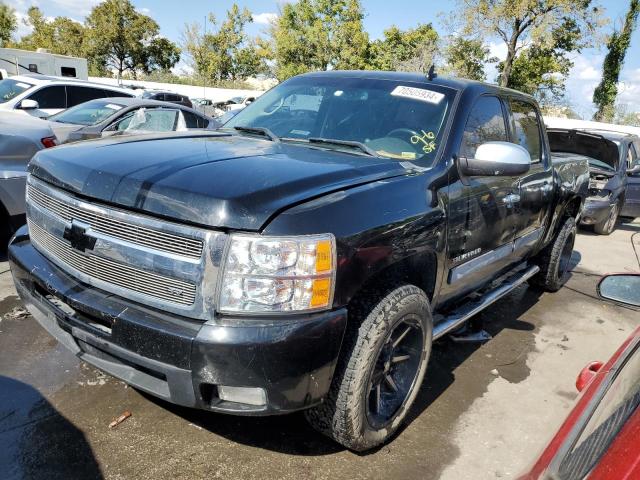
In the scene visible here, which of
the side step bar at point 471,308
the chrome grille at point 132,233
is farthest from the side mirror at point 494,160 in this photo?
the chrome grille at point 132,233

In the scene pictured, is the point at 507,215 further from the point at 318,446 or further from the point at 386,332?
the point at 318,446

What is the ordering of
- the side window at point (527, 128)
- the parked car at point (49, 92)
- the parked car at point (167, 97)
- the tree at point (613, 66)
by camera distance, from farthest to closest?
the tree at point (613, 66) → the parked car at point (167, 97) → the parked car at point (49, 92) → the side window at point (527, 128)

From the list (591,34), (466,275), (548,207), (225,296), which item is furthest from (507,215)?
(591,34)

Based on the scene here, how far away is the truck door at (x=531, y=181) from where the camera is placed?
396cm

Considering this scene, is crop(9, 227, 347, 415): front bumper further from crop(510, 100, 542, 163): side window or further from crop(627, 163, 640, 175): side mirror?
crop(627, 163, 640, 175): side mirror

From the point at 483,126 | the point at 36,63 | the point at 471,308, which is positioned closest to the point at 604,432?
the point at 471,308

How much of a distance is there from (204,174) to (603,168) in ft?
28.1

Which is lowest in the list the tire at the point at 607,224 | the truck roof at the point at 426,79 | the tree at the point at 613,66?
the tire at the point at 607,224

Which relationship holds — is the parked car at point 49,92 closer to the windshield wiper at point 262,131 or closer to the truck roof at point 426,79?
the windshield wiper at point 262,131

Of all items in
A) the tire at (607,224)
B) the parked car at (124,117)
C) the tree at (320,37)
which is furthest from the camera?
the tree at (320,37)

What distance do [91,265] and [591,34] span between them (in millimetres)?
25423

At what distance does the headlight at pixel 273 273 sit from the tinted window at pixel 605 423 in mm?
1091

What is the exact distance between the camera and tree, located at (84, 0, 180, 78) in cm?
4088

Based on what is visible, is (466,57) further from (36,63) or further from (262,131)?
(262,131)
